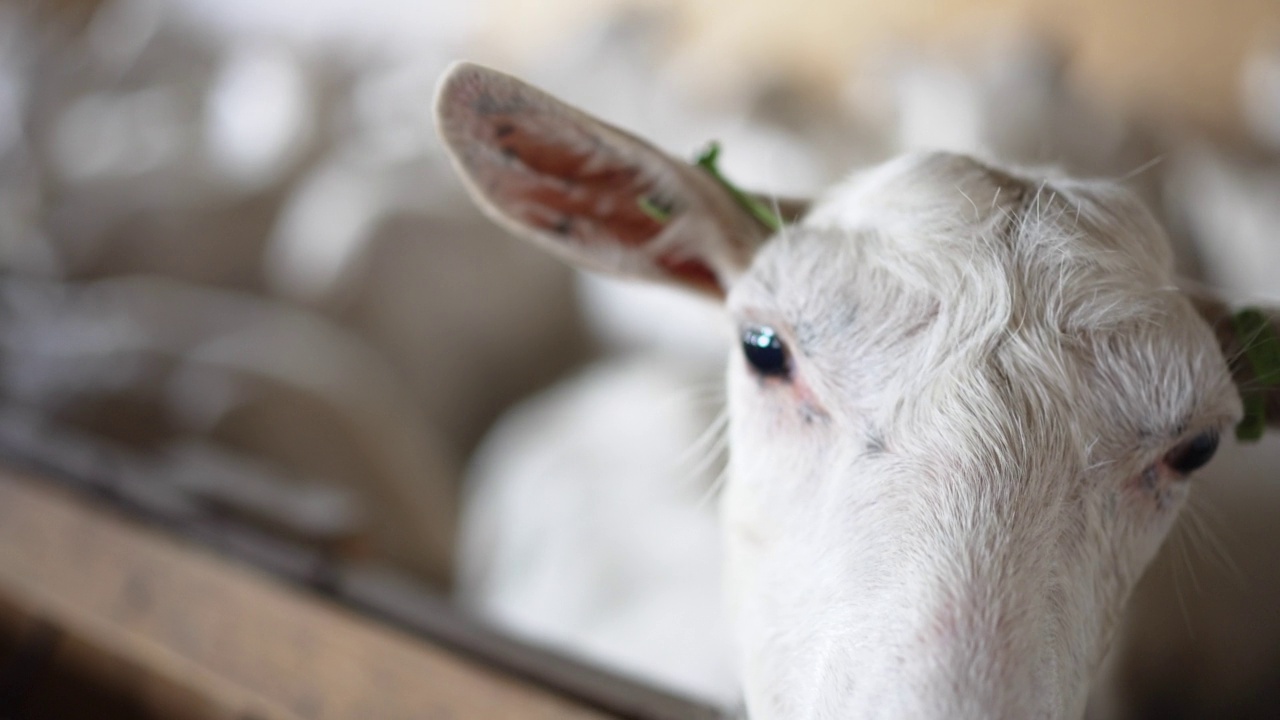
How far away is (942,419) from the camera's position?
99 centimetres

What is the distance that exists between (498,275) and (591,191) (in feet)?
10.9

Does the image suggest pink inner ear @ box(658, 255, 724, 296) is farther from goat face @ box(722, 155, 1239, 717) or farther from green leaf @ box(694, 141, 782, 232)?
goat face @ box(722, 155, 1239, 717)

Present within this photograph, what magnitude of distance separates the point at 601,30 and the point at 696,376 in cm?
360

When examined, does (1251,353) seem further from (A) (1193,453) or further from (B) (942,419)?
(B) (942,419)

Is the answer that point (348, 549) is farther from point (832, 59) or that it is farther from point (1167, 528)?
point (832, 59)

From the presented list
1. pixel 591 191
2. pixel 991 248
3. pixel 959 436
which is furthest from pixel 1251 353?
pixel 591 191

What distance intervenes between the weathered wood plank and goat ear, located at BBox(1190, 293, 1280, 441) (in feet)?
3.56

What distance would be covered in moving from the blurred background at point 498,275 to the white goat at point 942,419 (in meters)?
0.29

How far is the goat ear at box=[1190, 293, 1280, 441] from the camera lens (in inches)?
48.7

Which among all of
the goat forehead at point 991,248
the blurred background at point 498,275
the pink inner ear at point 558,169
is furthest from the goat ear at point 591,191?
the blurred background at point 498,275

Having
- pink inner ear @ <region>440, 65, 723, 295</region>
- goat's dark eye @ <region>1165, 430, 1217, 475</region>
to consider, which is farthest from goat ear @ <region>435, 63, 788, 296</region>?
goat's dark eye @ <region>1165, 430, 1217, 475</region>

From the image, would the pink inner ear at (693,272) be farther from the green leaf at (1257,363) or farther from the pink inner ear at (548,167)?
the green leaf at (1257,363)

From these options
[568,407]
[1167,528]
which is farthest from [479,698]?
[568,407]

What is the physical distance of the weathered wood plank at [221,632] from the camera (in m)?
1.39
